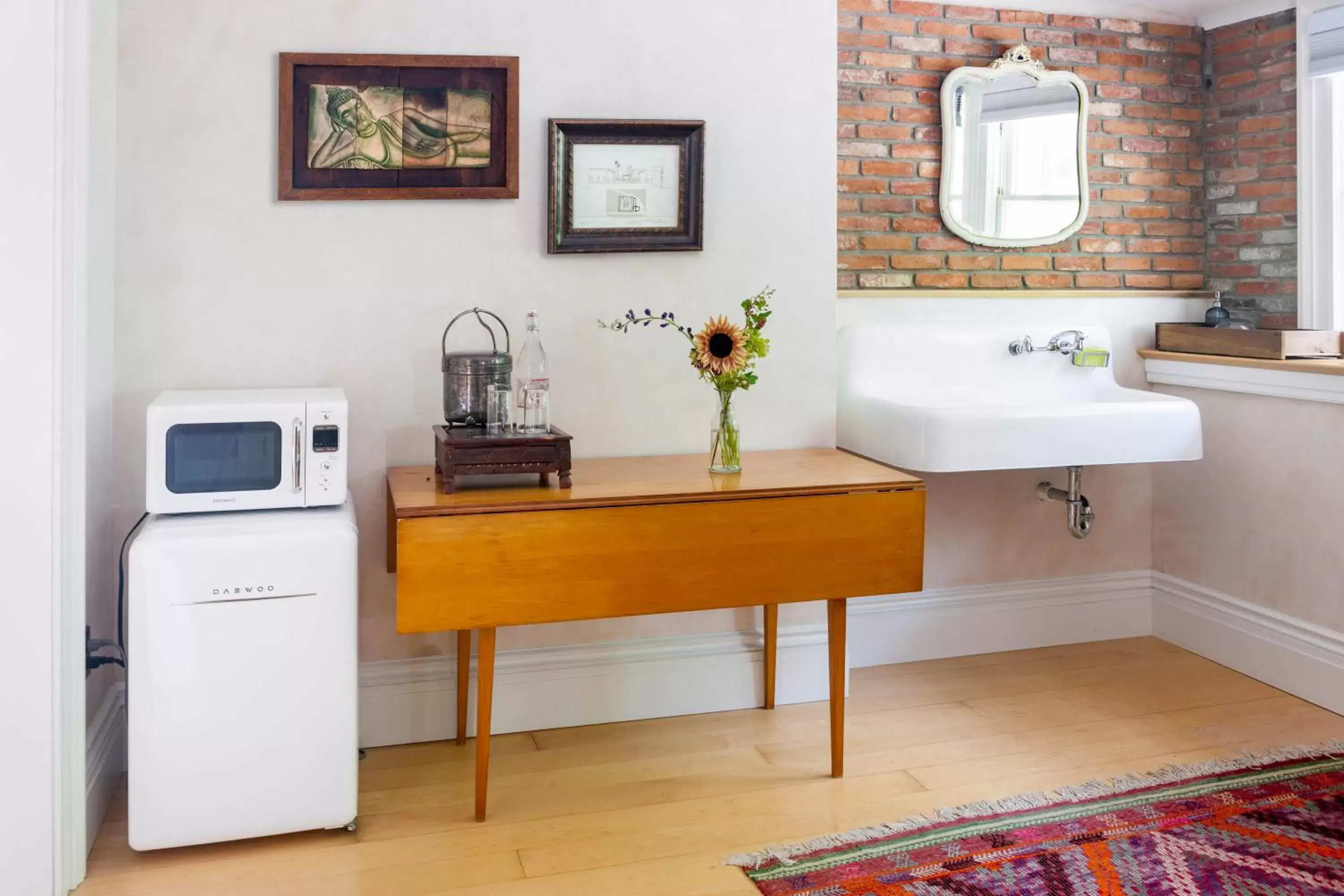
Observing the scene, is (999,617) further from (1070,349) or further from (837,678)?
(837,678)

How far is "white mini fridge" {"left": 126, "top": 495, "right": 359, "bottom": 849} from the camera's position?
2.28 metres

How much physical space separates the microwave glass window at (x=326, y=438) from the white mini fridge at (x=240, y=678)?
0.16 metres

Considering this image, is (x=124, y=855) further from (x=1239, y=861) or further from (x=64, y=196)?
(x=1239, y=861)

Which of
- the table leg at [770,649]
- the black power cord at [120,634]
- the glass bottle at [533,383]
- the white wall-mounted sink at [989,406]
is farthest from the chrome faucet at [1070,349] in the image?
the black power cord at [120,634]

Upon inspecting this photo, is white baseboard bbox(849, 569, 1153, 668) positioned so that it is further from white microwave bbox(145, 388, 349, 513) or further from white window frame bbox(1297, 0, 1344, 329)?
white microwave bbox(145, 388, 349, 513)

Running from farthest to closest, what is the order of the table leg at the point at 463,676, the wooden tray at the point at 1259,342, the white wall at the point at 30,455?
the wooden tray at the point at 1259,342, the table leg at the point at 463,676, the white wall at the point at 30,455

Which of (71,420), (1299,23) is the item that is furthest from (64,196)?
(1299,23)

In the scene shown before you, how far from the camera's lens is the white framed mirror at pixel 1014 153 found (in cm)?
355

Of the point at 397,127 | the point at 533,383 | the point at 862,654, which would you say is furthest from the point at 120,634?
the point at 862,654

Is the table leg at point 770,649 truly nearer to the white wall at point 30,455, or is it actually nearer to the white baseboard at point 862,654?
the white baseboard at point 862,654

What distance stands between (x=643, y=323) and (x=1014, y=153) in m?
1.41

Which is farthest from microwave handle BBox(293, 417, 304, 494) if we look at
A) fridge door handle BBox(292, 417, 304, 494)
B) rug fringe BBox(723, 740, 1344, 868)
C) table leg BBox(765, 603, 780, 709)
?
table leg BBox(765, 603, 780, 709)

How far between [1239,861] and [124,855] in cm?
228

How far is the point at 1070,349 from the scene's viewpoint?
12.0 ft
